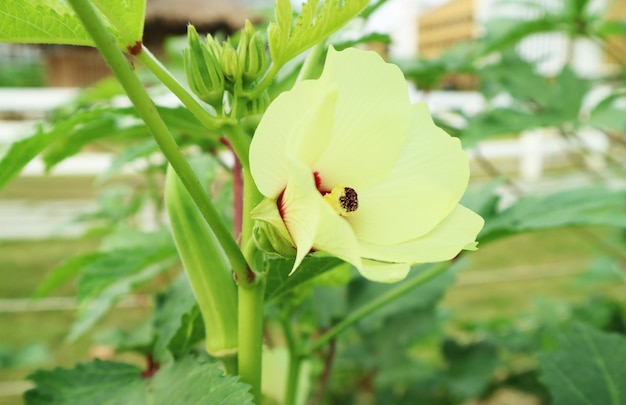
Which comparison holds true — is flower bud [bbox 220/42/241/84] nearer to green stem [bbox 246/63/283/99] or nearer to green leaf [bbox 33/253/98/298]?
green stem [bbox 246/63/283/99]

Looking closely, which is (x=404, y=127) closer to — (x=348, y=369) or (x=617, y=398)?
(x=617, y=398)

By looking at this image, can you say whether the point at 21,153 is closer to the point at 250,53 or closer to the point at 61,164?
the point at 250,53

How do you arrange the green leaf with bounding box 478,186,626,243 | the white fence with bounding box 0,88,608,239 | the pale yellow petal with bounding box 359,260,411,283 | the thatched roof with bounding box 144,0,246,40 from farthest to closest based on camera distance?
1. the thatched roof with bounding box 144,0,246,40
2. the white fence with bounding box 0,88,608,239
3. the green leaf with bounding box 478,186,626,243
4. the pale yellow petal with bounding box 359,260,411,283

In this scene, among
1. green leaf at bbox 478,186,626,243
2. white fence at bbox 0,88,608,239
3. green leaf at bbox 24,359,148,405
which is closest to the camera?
green leaf at bbox 24,359,148,405

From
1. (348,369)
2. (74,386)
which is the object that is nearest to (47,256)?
(348,369)

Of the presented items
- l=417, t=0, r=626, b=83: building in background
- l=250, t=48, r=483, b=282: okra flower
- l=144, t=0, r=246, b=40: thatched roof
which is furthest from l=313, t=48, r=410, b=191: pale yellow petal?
l=144, t=0, r=246, b=40: thatched roof

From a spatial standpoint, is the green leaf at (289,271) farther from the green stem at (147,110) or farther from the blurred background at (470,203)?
the blurred background at (470,203)
